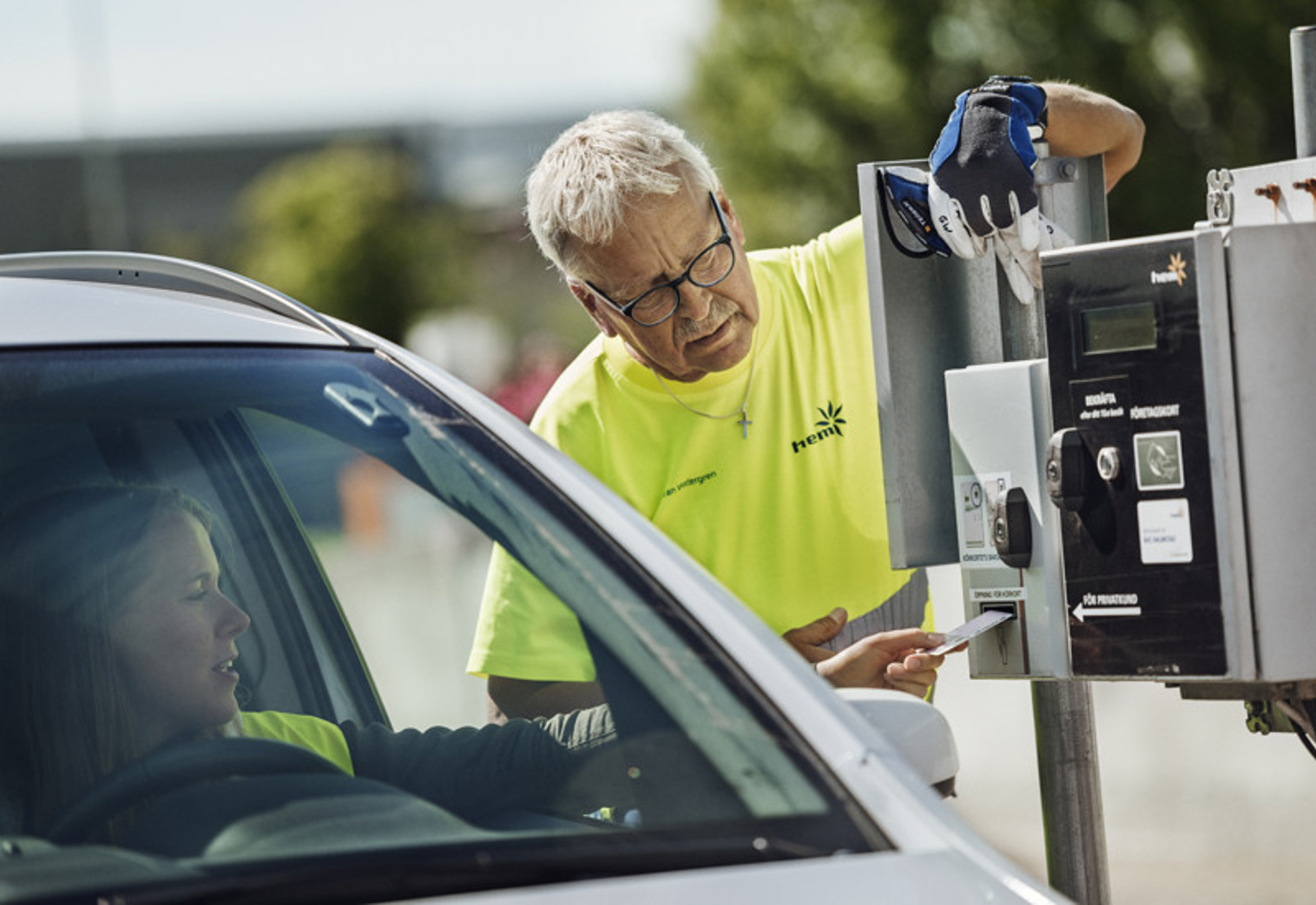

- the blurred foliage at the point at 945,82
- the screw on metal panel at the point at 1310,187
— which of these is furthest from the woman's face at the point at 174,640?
the blurred foliage at the point at 945,82

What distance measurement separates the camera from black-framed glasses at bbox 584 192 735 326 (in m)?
3.16

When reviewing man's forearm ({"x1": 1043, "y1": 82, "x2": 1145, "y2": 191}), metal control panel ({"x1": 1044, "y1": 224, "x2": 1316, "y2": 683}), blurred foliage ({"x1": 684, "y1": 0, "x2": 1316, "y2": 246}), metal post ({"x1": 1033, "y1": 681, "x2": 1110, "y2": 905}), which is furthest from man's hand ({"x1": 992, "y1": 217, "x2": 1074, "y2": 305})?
blurred foliage ({"x1": 684, "y1": 0, "x2": 1316, "y2": 246})

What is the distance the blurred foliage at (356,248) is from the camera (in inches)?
1374

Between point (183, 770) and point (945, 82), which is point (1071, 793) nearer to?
point (183, 770)

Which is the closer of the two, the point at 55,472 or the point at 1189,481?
the point at 55,472

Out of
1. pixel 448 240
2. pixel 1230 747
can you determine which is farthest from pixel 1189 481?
pixel 448 240

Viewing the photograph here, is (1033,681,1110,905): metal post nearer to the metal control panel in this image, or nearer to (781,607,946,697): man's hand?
(781,607,946,697): man's hand

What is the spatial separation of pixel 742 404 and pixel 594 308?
0.31 metres

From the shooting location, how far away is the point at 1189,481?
101 inches

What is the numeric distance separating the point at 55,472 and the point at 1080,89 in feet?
5.45

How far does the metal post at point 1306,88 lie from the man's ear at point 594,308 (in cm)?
115

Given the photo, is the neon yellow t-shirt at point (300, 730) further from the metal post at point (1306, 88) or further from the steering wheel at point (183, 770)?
the metal post at point (1306, 88)

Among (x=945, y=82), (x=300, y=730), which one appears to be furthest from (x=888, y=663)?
(x=945, y=82)

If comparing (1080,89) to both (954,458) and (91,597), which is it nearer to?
(954,458)
